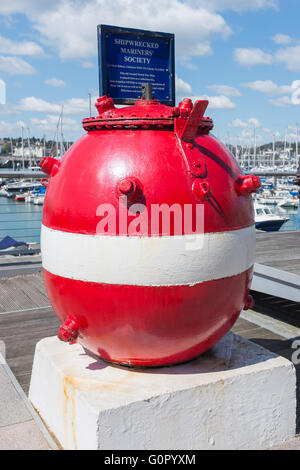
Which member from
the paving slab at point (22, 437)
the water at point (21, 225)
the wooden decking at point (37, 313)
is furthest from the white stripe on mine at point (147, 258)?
the water at point (21, 225)

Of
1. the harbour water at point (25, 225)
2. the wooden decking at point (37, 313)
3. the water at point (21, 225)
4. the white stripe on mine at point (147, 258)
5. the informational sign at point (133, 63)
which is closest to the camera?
the white stripe on mine at point (147, 258)

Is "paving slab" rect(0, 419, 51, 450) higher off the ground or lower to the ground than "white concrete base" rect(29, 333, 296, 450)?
lower

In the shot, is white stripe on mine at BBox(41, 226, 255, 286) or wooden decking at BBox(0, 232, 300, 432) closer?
white stripe on mine at BBox(41, 226, 255, 286)

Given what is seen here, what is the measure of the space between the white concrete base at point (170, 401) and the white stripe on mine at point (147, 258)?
0.73m

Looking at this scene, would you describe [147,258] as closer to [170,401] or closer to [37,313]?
[170,401]

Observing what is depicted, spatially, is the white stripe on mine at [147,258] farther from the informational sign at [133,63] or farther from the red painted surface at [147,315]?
the informational sign at [133,63]

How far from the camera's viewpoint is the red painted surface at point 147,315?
305cm

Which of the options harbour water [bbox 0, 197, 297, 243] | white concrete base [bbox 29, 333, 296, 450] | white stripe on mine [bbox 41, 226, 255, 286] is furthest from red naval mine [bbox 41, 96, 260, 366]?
harbour water [bbox 0, 197, 297, 243]

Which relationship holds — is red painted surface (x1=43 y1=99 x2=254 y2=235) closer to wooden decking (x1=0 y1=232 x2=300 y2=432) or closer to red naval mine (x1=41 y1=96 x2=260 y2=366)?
red naval mine (x1=41 y1=96 x2=260 y2=366)

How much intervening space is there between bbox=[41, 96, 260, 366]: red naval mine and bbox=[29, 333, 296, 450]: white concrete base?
8.6 inches

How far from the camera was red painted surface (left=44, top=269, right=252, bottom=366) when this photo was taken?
305 centimetres

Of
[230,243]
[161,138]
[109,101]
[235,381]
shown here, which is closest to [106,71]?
[109,101]

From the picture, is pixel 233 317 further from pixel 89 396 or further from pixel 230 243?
pixel 89 396

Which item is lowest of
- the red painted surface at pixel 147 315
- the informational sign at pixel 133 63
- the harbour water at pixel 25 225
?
the harbour water at pixel 25 225
